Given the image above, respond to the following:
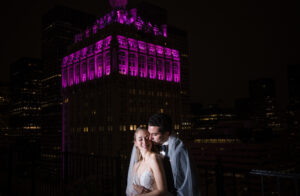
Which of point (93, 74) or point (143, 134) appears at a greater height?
point (93, 74)

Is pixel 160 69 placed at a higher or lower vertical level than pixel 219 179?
higher

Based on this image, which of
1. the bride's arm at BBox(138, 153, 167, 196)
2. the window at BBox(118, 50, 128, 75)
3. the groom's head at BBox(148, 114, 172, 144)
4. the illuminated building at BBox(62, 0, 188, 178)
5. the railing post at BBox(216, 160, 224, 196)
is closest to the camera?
the bride's arm at BBox(138, 153, 167, 196)

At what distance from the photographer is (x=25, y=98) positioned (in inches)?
6496

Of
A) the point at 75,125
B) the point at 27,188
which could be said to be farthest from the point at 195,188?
the point at 75,125

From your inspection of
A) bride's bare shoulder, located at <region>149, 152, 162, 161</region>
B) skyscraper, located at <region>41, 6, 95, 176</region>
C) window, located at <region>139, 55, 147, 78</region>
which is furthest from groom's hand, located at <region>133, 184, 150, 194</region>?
skyscraper, located at <region>41, 6, 95, 176</region>

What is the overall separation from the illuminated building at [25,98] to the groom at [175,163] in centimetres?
16998

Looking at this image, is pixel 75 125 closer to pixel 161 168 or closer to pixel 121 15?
pixel 121 15

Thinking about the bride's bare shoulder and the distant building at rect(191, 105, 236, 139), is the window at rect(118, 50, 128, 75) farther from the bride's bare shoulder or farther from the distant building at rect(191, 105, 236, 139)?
the distant building at rect(191, 105, 236, 139)

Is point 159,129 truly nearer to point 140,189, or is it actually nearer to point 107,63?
point 140,189

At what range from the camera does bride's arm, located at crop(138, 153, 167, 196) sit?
13.8 feet

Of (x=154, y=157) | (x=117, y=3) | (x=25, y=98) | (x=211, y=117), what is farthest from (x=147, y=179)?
(x=211, y=117)

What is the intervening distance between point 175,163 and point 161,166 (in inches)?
15.0

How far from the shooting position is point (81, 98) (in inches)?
3425

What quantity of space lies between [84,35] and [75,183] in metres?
90.2
